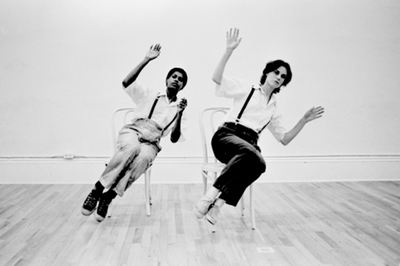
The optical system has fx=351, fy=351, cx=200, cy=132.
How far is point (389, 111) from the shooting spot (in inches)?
152

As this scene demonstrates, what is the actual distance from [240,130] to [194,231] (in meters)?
0.74

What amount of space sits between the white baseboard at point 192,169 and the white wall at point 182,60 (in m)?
0.05

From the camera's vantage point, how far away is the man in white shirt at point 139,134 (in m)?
2.26

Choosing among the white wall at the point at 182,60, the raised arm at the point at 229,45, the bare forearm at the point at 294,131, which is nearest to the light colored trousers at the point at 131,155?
the raised arm at the point at 229,45

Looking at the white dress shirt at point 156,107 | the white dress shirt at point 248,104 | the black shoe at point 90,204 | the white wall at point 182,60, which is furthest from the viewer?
the white wall at point 182,60

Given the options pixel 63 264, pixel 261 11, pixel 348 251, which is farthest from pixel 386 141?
pixel 63 264

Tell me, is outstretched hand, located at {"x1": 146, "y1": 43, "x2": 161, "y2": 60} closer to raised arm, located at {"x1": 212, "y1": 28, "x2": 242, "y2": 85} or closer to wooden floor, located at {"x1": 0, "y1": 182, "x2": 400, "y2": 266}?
raised arm, located at {"x1": 212, "y1": 28, "x2": 242, "y2": 85}

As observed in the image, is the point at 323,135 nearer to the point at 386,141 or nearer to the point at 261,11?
the point at 386,141

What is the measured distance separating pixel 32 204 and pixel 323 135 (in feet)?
9.56

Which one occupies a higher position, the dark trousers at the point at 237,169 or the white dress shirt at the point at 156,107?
the white dress shirt at the point at 156,107

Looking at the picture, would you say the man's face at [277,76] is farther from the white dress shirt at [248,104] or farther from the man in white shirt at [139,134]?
the man in white shirt at [139,134]

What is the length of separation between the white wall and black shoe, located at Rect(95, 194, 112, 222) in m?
1.43

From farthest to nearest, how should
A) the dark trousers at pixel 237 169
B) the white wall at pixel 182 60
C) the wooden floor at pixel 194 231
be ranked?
the white wall at pixel 182 60
the dark trousers at pixel 237 169
the wooden floor at pixel 194 231

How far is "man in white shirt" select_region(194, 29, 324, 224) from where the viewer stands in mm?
2102
